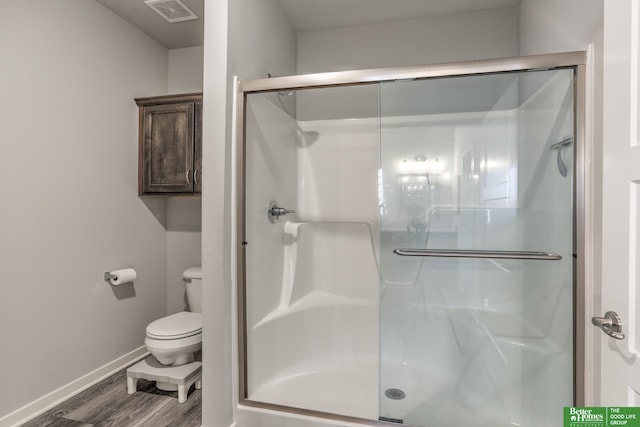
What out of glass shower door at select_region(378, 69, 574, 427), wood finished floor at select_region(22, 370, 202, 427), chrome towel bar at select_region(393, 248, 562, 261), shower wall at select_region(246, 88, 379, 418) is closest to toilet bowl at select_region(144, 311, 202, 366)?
wood finished floor at select_region(22, 370, 202, 427)

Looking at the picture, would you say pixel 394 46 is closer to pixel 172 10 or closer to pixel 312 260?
pixel 172 10

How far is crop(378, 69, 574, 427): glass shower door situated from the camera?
1.57 meters

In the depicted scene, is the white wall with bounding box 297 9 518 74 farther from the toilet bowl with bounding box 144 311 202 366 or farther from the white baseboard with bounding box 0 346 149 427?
the white baseboard with bounding box 0 346 149 427

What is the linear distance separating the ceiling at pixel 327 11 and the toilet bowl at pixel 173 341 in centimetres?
216

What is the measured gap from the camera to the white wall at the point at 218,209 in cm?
171

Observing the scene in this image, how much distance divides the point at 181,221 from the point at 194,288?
0.61 metres

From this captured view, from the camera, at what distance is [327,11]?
2.43m

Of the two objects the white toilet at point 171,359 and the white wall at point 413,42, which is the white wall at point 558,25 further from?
the white toilet at point 171,359

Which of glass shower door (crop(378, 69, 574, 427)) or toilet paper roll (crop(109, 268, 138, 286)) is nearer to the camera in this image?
glass shower door (crop(378, 69, 574, 427))

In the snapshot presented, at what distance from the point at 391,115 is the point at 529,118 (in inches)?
25.5

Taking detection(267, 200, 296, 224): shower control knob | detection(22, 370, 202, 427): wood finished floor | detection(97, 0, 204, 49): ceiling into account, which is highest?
detection(97, 0, 204, 49): ceiling

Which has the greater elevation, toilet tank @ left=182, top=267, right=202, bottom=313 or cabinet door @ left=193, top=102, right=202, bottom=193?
cabinet door @ left=193, top=102, right=202, bottom=193

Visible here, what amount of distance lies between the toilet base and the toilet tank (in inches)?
19.4

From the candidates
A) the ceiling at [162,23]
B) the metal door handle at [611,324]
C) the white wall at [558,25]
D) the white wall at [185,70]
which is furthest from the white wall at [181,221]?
the metal door handle at [611,324]
